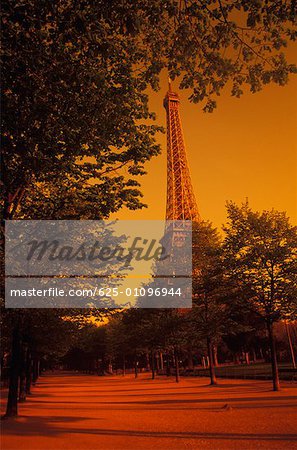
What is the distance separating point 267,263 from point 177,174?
77.2 metres

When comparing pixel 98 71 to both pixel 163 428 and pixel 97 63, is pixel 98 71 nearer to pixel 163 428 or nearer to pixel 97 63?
pixel 97 63

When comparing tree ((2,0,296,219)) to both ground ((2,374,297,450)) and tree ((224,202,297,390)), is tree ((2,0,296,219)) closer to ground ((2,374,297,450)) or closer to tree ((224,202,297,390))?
ground ((2,374,297,450))

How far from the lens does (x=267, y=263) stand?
2323 centimetres

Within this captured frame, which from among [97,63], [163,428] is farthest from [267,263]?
→ [97,63]

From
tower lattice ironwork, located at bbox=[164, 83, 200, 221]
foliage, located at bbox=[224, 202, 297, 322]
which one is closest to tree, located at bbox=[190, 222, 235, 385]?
foliage, located at bbox=[224, 202, 297, 322]

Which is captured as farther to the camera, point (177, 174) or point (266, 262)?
point (177, 174)

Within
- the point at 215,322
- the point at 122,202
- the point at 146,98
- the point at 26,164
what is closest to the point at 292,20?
the point at 146,98

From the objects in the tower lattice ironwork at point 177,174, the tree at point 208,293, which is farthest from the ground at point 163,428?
the tower lattice ironwork at point 177,174

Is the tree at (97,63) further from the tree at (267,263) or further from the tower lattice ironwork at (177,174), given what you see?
the tower lattice ironwork at (177,174)

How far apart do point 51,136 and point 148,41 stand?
308 centimetres

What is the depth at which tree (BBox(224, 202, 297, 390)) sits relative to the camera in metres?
22.5

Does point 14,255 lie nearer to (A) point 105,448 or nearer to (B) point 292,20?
(A) point 105,448

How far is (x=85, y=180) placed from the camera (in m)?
12.7

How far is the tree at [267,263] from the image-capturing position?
2253 centimetres
